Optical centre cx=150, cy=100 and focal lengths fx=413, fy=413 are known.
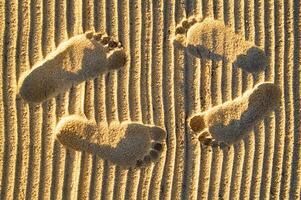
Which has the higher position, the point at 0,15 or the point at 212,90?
the point at 0,15

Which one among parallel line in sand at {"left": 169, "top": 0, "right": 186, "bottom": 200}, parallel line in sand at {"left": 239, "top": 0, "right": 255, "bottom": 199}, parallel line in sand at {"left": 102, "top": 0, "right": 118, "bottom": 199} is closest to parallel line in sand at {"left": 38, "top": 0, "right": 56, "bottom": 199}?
parallel line in sand at {"left": 102, "top": 0, "right": 118, "bottom": 199}

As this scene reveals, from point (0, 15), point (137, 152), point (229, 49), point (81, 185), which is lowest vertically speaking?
point (81, 185)

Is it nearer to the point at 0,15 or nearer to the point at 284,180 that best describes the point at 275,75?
the point at 284,180

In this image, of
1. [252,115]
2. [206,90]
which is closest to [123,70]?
[206,90]

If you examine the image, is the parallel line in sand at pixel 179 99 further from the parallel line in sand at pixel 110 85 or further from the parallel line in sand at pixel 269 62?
the parallel line in sand at pixel 269 62

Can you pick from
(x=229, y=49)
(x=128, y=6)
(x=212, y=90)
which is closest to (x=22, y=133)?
(x=128, y=6)

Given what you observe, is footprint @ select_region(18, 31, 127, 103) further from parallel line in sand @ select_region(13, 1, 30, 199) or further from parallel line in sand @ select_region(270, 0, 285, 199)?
parallel line in sand @ select_region(270, 0, 285, 199)

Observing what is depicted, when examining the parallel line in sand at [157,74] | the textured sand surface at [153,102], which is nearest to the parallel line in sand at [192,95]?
the textured sand surface at [153,102]
